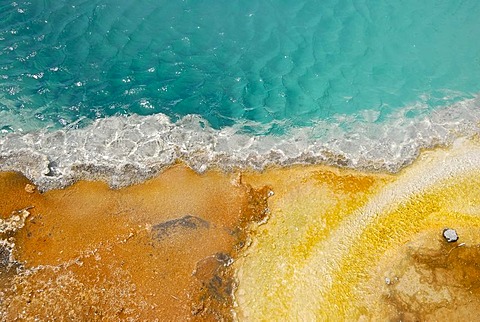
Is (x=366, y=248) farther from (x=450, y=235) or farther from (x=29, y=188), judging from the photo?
(x=29, y=188)

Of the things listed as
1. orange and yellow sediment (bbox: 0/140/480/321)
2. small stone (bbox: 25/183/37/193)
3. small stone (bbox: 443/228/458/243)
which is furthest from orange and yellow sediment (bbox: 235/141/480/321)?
small stone (bbox: 25/183/37/193)

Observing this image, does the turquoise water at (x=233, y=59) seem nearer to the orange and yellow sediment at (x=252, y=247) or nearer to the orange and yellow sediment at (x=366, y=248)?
the orange and yellow sediment at (x=366, y=248)

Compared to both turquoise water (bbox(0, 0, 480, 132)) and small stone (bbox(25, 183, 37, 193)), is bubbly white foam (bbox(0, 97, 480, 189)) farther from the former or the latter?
turquoise water (bbox(0, 0, 480, 132))

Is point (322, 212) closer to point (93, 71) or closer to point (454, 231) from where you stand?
point (454, 231)

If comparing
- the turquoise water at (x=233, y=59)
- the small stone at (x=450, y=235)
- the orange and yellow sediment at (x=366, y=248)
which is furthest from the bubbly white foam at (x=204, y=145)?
the small stone at (x=450, y=235)

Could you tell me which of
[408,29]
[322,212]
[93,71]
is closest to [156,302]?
[322,212]

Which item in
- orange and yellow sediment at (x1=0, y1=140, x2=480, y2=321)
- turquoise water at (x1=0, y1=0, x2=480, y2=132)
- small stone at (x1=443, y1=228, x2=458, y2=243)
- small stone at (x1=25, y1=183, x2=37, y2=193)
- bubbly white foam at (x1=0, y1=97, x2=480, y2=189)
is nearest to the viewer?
orange and yellow sediment at (x1=0, y1=140, x2=480, y2=321)
